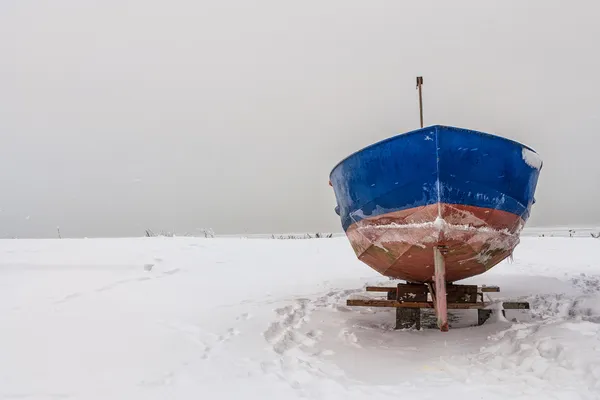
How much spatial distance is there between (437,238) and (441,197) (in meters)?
0.37

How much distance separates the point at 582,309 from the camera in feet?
14.6

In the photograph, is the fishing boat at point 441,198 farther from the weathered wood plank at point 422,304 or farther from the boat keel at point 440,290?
the weathered wood plank at point 422,304

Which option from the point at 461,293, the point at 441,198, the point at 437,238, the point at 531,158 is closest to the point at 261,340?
the point at 437,238

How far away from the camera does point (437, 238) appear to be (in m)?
3.62

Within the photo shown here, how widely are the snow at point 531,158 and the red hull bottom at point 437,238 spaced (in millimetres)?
579

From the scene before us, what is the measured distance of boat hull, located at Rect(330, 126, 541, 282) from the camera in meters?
3.57

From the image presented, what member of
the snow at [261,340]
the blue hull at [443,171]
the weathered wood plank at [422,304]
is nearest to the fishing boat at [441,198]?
the blue hull at [443,171]

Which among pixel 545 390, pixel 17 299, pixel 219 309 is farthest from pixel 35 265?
pixel 545 390

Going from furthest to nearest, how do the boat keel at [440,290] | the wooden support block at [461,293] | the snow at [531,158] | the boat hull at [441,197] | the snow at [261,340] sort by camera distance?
the wooden support block at [461,293] < the snow at [531,158] < the boat hull at [441,197] < the boat keel at [440,290] < the snow at [261,340]

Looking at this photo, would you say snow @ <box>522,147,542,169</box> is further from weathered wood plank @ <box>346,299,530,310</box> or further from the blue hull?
weathered wood plank @ <box>346,299,530,310</box>

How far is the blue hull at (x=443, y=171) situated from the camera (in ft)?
11.7

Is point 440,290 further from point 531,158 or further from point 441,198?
point 531,158

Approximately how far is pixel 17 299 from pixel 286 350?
3.56m

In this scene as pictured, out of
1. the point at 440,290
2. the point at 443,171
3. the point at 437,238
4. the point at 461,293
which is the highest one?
the point at 443,171
